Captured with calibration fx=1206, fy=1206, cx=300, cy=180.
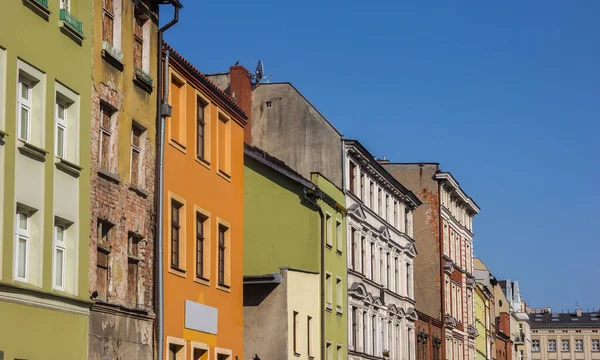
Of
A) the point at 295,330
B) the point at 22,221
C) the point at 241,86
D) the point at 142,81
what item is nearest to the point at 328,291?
the point at 295,330

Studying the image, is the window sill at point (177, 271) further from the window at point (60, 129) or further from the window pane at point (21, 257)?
the window pane at point (21, 257)

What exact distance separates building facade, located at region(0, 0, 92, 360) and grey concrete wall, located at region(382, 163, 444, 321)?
53.7 meters

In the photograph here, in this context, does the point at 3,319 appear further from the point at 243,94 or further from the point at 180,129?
the point at 243,94

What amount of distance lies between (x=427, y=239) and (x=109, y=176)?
52.7 metres

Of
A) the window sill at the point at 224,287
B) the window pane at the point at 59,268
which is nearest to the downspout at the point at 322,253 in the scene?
the window sill at the point at 224,287

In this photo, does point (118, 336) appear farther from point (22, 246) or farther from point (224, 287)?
point (224, 287)

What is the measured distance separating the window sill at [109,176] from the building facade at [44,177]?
37.8 inches

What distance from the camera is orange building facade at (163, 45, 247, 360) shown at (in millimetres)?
34719

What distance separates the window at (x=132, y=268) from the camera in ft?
103

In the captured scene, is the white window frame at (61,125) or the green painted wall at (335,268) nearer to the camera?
the white window frame at (61,125)

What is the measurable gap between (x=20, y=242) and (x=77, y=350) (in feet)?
10.8

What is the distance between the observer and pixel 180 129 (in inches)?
1417

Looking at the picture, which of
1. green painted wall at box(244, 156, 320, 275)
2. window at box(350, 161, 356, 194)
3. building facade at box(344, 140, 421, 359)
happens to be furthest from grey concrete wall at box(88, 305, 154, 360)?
window at box(350, 161, 356, 194)

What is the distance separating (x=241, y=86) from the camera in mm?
54469
